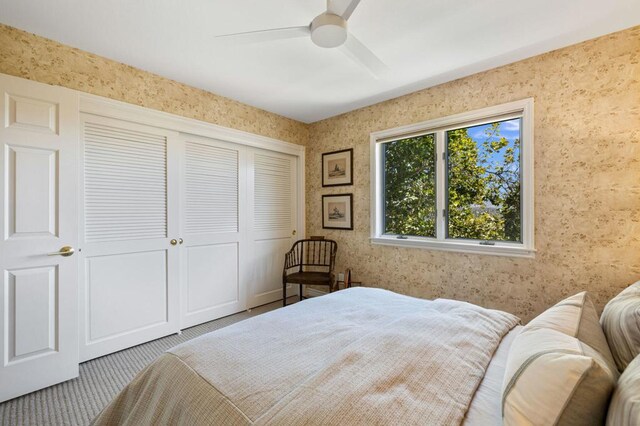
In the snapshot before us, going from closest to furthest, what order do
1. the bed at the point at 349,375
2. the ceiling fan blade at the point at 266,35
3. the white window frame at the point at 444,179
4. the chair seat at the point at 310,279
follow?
the bed at the point at 349,375 < the ceiling fan blade at the point at 266,35 < the white window frame at the point at 444,179 < the chair seat at the point at 310,279

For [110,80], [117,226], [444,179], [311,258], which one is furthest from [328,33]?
[311,258]

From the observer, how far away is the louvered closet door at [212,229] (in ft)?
10.0

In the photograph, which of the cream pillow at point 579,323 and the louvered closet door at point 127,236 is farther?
the louvered closet door at point 127,236

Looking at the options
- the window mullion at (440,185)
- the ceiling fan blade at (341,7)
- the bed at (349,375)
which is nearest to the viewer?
the bed at (349,375)

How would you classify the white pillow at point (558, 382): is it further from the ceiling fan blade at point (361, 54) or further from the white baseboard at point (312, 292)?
the white baseboard at point (312, 292)

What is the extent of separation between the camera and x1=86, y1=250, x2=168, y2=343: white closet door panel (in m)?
2.43

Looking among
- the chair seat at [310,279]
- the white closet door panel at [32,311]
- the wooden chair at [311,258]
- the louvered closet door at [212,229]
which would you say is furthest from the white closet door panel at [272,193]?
the white closet door panel at [32,311]

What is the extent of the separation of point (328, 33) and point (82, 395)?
284 centimetres

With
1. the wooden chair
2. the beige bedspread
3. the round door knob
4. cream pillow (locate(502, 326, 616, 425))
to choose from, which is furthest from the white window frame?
the round door knob

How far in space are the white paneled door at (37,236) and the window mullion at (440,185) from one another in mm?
3197

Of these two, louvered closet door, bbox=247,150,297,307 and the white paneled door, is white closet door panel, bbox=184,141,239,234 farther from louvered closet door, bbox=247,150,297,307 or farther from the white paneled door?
the white paneled door

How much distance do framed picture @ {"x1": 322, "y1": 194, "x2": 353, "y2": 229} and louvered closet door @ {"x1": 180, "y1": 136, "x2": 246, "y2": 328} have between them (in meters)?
1.11

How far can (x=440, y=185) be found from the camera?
9.73 ft

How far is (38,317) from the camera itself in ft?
6.60
